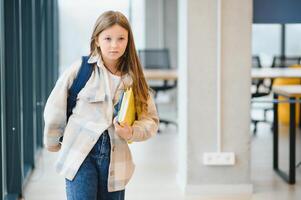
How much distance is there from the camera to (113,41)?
212 cm

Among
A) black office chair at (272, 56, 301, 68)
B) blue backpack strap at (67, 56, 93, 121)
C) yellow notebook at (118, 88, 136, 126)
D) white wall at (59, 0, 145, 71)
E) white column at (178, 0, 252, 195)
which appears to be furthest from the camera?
white wall at (59, 0, 145, 71)

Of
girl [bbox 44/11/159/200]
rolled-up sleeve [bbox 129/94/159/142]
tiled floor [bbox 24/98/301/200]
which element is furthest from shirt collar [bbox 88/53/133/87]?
tiled floor [bbox 24/98/301/200]

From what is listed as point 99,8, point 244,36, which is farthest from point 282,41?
point 244,36

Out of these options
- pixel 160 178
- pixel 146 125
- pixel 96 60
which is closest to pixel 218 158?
pixel 160 178

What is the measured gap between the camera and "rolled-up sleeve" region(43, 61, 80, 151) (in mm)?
2137

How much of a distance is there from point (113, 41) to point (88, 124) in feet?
1.04

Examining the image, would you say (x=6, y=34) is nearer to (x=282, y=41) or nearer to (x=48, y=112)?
(x=48, y=112)

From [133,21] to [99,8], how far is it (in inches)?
25.7

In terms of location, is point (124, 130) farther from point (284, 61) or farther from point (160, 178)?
point (284, 61)

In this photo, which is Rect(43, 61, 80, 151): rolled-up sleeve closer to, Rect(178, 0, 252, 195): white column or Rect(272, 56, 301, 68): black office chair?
Rect(178, 0, 252, 195): white column

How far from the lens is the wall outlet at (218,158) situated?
4.23 meters

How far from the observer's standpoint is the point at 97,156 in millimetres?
2141

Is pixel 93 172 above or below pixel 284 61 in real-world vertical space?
below

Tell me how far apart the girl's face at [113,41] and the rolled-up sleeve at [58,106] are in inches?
5.3
